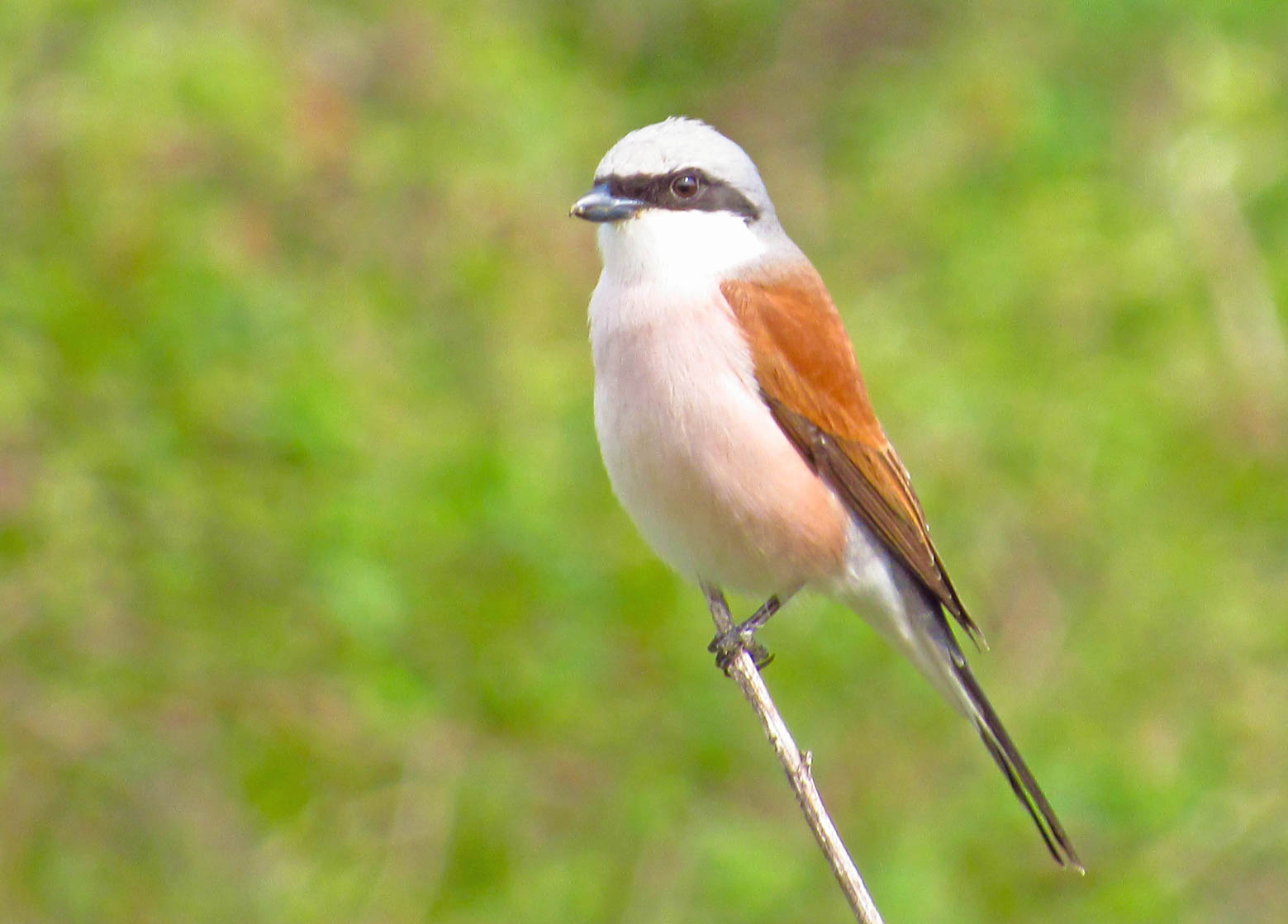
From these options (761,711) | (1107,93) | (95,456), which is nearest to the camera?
(761,711)

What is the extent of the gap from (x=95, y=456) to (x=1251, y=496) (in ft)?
12.6

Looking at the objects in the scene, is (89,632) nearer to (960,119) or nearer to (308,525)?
(308,525)

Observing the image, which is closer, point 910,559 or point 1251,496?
point 910,559

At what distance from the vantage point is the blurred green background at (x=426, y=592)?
4797 millimetres

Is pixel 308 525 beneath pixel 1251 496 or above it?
above

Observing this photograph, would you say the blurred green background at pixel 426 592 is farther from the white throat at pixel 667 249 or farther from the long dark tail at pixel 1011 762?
the white throat at pixel 667 249

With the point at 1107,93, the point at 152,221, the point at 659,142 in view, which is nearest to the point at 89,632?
the point at 152,221

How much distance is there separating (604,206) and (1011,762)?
142 centimetres

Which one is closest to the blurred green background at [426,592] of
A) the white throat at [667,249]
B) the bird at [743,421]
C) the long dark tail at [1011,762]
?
the long dark tail at [1011,762]

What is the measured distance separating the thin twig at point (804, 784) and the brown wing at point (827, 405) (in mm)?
405

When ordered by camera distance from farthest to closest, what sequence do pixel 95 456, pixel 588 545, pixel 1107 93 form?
pixel 1107 93
pixel 588 545
pixel 95 456

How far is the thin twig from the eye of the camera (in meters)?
2.75

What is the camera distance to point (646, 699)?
5102 mm

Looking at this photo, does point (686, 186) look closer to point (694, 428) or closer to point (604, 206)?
point (604, 206)
